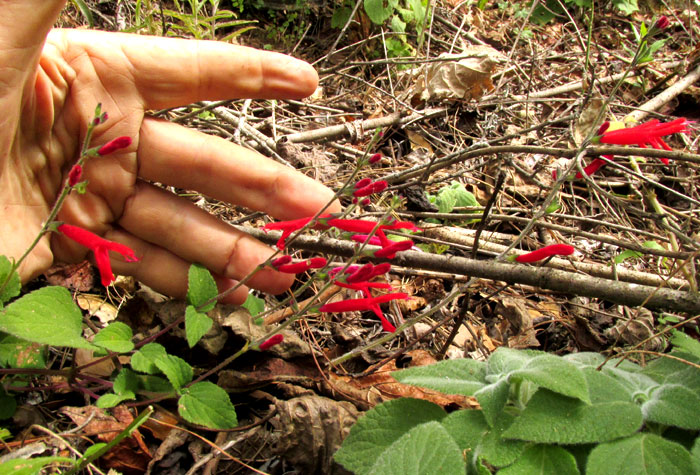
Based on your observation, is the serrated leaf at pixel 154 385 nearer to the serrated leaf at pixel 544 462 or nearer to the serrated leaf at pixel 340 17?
the serrated leaf at pixel 544 462

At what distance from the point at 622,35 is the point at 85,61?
5417mm

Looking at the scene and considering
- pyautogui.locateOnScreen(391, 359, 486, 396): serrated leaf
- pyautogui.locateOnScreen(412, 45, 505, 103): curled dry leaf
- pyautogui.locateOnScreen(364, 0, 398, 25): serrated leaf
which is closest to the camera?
pyautogui.locateOnScreen(391, 359, 486, 396): serrated leaf

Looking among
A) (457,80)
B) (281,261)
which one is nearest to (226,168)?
(281,261)

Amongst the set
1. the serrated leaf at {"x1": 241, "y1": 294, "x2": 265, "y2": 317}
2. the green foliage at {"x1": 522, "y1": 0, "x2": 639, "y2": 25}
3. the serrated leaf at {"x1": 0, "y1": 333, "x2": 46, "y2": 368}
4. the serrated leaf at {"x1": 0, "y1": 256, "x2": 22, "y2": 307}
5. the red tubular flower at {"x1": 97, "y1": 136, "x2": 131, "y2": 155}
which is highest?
Answer: the green foliage at {"x1": 522, "y1": 0, "x2": 639, "y2": 25}

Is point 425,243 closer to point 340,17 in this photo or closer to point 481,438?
point 481,438

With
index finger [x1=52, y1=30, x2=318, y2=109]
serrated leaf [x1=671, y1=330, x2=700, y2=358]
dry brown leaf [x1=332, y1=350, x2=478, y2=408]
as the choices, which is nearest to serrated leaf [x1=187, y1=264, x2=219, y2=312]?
dry brown leaf [x1=332, y1=350, x2=478, y2=408]

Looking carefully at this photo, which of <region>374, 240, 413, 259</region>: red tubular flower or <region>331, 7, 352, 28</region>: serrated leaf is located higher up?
<region>331, 7, 352, 28</region>: serrated leaf

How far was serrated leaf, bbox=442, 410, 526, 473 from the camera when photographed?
1134 millimetres

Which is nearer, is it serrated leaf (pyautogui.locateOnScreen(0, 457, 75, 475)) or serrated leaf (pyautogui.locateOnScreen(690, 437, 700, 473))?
serrated leaf (pyautogui.locateOnScreen(0, 457, 75, 475))

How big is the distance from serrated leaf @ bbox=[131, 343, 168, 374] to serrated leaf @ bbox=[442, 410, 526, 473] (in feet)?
2.88

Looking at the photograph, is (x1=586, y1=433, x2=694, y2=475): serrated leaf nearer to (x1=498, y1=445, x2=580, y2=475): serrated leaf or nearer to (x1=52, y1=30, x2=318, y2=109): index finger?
(x1=498, y1=445, x2=580, y2=475): serrated leaf

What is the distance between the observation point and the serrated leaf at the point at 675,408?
1188mm

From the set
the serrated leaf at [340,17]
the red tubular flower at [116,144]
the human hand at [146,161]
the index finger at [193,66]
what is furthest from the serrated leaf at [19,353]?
the serrated leaf at [340,17]

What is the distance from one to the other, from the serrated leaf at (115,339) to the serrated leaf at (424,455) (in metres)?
0.81
